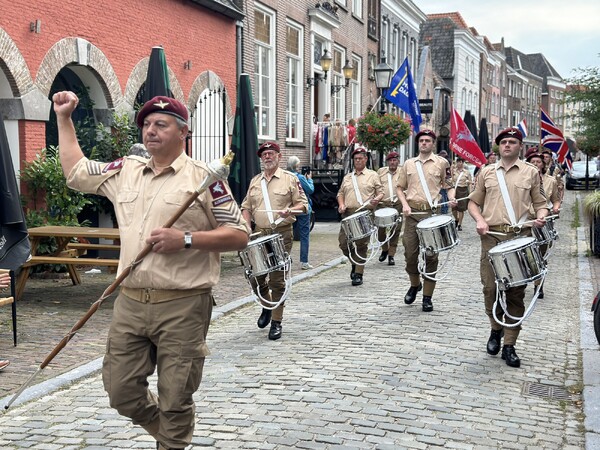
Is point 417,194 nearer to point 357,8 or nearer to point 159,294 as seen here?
point 159,294

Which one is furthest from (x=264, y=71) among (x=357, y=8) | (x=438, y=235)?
(x=438, y=235)

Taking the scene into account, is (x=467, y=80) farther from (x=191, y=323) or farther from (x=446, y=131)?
(x=191, y=323)

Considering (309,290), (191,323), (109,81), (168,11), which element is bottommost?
(309,290)

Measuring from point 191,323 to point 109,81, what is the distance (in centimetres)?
976

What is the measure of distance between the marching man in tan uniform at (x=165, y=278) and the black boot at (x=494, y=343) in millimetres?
3863

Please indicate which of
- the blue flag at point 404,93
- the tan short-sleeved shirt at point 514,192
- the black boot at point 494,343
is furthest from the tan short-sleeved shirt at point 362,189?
the blue flag at point 404,93

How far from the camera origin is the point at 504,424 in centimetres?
511

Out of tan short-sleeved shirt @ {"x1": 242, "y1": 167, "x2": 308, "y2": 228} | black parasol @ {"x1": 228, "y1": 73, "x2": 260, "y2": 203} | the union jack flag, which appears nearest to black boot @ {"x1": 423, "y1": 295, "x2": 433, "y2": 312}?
tan short-sleeved shirt @ {"x1": 242, "y1": 167, "x2": 308, "y2": 228}

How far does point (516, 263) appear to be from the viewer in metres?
6.30

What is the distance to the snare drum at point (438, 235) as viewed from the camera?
8.31m

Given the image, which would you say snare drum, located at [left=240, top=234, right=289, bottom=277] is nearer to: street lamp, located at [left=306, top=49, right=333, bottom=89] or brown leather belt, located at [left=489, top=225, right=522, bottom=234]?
brown leather belt, located at [left=489, top=225, right=522, bottom=234]

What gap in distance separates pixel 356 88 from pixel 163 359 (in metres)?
25.1

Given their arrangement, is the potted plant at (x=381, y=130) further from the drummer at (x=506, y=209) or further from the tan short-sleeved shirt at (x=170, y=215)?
the tan short-sleeved shirt at (x=170, y=215)

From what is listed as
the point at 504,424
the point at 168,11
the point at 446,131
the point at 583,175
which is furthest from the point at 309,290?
the point at 446,131
